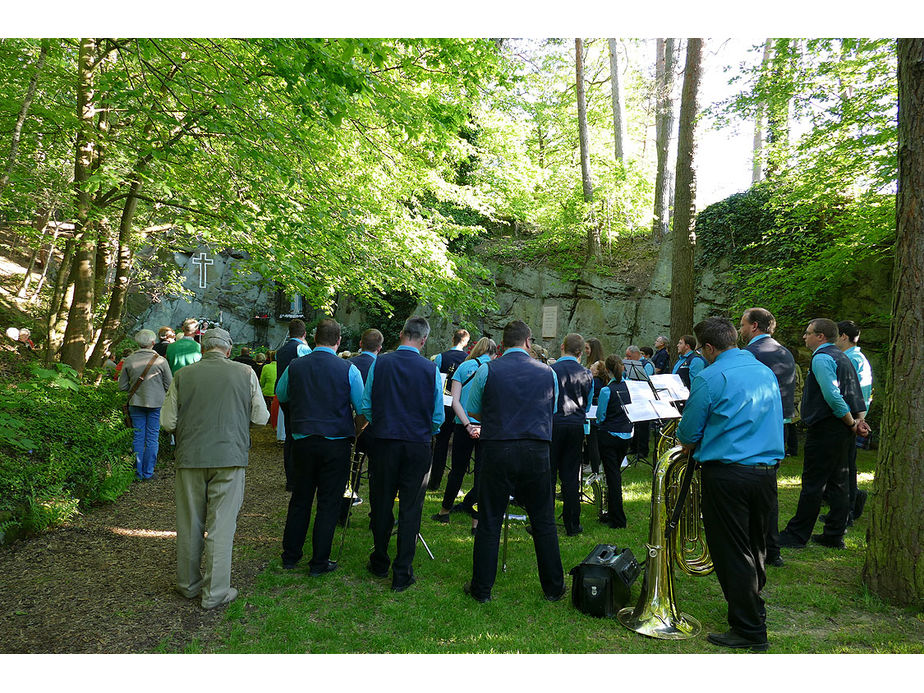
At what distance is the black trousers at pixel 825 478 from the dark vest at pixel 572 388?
215 cm

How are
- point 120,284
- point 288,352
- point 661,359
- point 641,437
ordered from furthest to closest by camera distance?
point 661,359, point 120,284, point 641,437, point 288,352

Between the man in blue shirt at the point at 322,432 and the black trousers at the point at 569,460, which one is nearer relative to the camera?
the man in blue shirt at the point at 322,432

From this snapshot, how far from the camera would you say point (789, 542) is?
18.5 feet

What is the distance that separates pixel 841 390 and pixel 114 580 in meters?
6.89

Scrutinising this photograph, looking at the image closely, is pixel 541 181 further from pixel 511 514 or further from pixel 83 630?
pixel 83 630

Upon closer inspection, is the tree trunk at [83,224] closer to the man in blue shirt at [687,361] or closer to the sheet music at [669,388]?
the sheet music at [669,388]

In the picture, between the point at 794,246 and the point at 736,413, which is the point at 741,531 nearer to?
the point at 736,413

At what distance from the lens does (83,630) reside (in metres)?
3.83

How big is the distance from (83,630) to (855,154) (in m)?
12.5

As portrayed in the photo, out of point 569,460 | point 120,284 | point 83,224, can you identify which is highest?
point 83,224

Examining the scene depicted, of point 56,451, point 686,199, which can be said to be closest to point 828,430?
point 686,199

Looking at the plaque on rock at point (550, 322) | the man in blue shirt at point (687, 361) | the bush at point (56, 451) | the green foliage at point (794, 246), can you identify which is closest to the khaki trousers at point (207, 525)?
the bush at point (56, 451)

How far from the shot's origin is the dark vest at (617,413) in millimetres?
6059

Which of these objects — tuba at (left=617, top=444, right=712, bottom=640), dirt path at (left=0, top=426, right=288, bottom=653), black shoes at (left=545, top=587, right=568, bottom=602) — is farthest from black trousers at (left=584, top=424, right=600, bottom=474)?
dirt path at (left=0, top=426, right=288, bottom=653)
